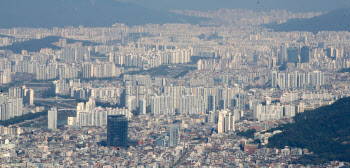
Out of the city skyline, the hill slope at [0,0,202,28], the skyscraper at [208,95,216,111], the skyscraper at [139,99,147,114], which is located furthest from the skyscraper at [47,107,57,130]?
the hill slope at [0,0,202,28]

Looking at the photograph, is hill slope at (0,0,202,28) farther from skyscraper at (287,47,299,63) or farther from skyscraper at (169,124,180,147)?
skyscraper at (169,124,180,147)

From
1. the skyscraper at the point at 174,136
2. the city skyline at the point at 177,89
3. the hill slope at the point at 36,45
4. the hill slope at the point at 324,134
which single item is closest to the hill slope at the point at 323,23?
the city skyline at the point at 177,89

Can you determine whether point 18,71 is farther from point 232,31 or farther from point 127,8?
point 127,8

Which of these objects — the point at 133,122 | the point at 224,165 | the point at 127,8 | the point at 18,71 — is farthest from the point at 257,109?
the point at 127,8

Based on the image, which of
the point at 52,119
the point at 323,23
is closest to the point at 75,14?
the point at 323,23

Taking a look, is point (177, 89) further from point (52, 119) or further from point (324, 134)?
point (324, 134)
